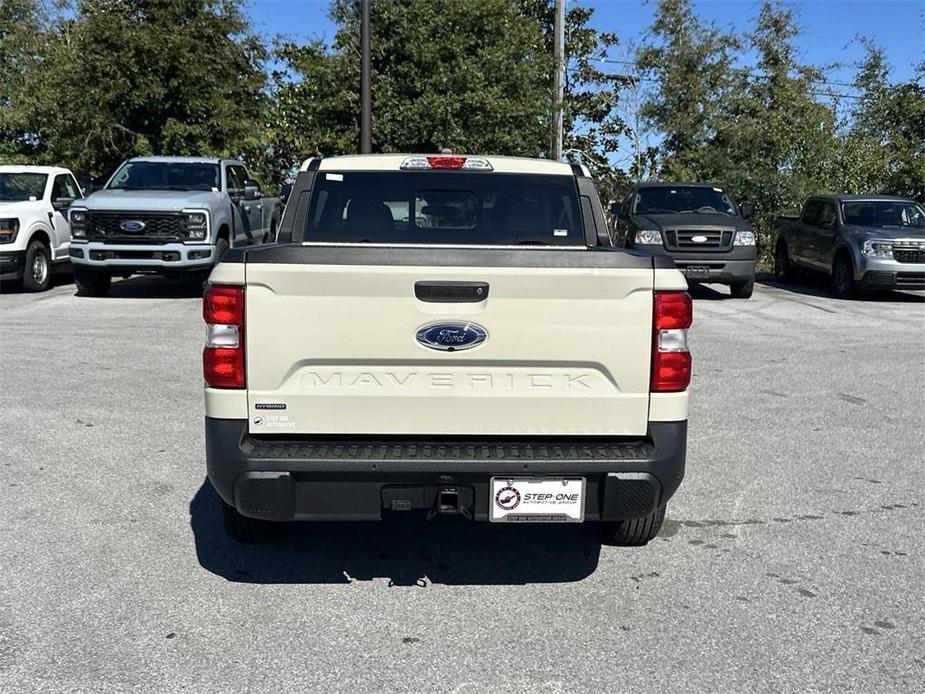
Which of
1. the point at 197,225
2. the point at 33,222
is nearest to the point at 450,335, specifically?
the point at 197,225

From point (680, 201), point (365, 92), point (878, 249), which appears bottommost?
point (878, 249)

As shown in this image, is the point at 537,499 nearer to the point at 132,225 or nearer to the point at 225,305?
the point at 225,305

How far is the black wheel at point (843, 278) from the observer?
53.7 ft

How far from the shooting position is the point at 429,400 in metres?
3.86

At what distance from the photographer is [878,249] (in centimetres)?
1582

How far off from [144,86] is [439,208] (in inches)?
665

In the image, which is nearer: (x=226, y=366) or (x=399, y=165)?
(x=226, y=366)

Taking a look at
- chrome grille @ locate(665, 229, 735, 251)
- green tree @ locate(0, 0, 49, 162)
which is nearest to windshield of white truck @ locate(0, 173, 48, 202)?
green tree @ locate(0, 0, 49, 162)

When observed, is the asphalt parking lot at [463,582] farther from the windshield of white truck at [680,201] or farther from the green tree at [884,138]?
the green tree at [884,138]

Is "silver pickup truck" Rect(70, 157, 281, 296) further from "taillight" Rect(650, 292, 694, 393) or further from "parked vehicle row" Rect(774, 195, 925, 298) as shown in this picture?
"taillight" Rect(650, 292, 694, 393)

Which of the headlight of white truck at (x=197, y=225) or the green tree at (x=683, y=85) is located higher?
the green tree at (x=683, y=85)

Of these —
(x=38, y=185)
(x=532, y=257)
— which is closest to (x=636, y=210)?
(x=38, y=185)

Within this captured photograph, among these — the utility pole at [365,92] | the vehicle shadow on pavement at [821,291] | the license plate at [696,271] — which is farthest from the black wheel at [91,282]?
the vehicle shadow on pavement at [821,291]

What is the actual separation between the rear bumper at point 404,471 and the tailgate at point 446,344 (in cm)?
7
